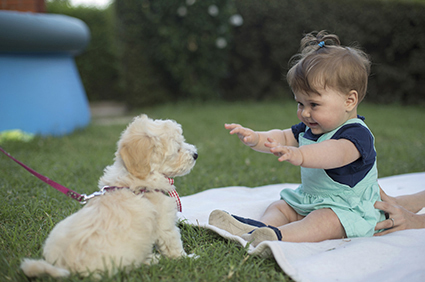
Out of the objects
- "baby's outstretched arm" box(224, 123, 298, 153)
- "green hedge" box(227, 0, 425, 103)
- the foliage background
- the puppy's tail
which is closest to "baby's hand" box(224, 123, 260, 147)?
"baby's outstretched arm" box(224, 123, 298, 153)

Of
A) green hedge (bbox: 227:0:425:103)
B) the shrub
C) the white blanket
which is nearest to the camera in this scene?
the white blanket

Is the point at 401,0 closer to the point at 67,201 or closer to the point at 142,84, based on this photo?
the point at 142,84

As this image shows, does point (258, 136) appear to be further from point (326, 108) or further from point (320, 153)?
point (320, 153)

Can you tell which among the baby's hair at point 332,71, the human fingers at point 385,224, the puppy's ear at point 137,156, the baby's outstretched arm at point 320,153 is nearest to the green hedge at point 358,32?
the baby's hair at point 332,71

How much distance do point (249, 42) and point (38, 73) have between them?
6820mm

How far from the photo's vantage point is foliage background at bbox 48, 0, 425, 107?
10.3 m

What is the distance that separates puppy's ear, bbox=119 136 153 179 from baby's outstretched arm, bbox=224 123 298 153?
76 cm

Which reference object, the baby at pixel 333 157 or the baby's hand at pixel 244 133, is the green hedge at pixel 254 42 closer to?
the baby's hand at pixel 244 133

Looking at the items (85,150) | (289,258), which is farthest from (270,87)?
(289,258)

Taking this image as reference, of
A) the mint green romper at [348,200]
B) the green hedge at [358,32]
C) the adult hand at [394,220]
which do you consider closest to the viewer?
the mint green romper at [348,200]

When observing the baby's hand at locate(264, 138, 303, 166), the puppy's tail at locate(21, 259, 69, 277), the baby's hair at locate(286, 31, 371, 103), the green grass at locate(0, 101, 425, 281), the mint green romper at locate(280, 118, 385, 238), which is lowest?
the green grass at locate(0, 101, 425, 281)

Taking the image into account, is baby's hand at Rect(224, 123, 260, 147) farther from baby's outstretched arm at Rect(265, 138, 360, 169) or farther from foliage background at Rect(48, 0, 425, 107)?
foliage background at Rect(48, 0, 425, 107)

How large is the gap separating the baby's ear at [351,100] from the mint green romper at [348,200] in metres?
0.12

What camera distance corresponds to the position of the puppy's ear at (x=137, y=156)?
7.05 feet
